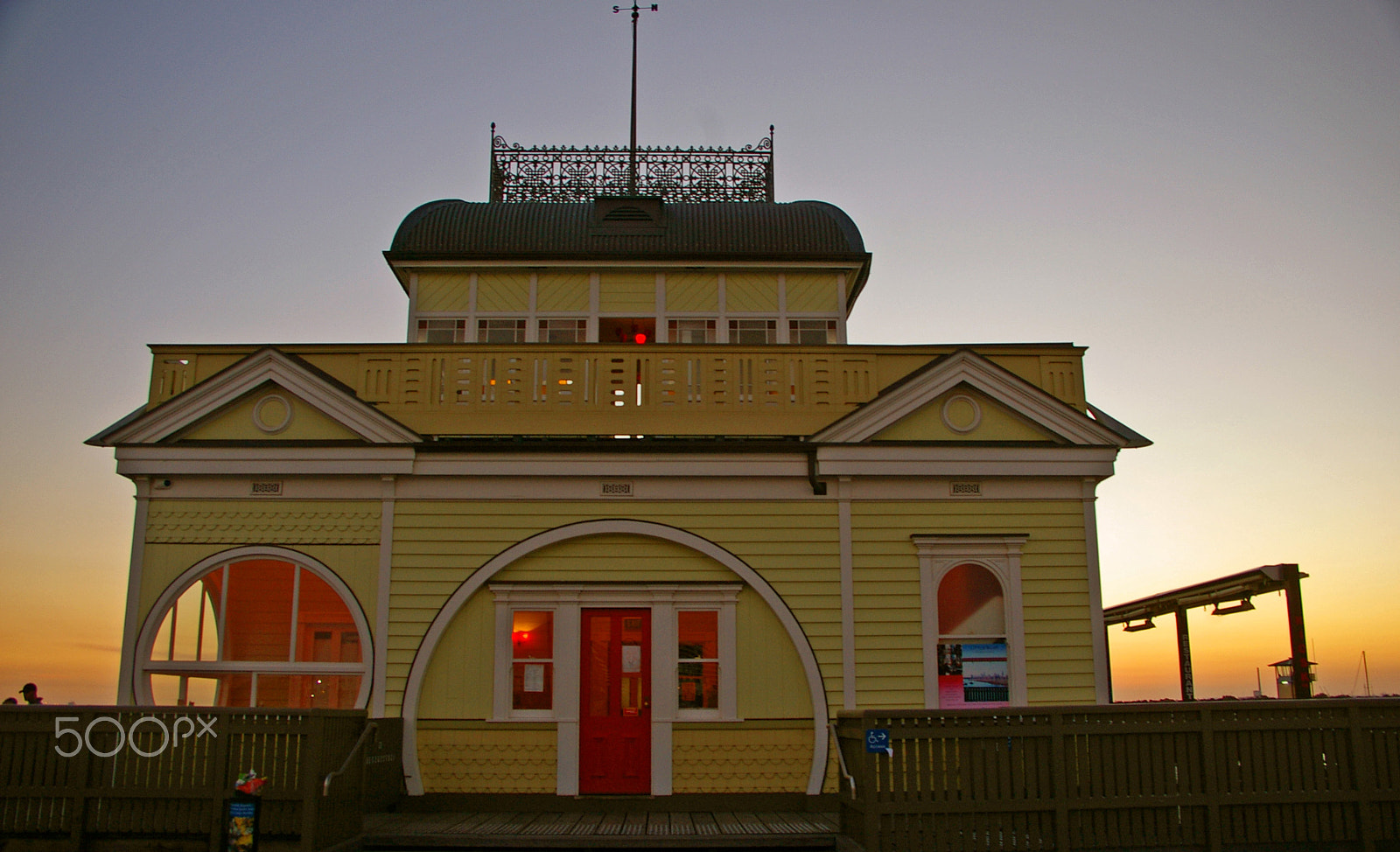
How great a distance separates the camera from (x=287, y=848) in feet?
34.3

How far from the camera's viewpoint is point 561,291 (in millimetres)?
18422

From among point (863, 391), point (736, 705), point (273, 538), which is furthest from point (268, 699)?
point (863, 391)

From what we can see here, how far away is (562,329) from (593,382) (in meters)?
4.04

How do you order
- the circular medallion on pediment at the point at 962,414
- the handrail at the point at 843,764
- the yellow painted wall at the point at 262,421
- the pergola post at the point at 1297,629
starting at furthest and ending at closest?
the circular medallion on pediment at the point at 962,414
the yellow painted wall at the point at 262,421
the pergola post at the point at 1297,629
the handrail at the point at 843,764

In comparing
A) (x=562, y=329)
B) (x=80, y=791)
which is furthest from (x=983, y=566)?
(x=80, y=791)

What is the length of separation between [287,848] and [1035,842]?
7004 mm

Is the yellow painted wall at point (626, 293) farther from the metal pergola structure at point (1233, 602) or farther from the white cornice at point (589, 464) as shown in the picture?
the metal pergola structure at point (1233, 602)

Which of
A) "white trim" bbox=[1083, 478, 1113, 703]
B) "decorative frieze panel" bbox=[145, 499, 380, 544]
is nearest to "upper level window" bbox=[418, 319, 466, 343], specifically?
"decorative frieze panel" bbox=[145, 499, 380, 544]

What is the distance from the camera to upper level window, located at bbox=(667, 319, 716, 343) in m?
18.4

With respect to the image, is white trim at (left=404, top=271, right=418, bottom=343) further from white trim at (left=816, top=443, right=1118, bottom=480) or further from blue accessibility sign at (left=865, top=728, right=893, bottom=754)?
blue accessibility sign at (left=865, top=728, right=893, bottom=754)

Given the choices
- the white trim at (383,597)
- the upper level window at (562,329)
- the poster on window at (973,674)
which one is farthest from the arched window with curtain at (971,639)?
the upper level window at (562,329)

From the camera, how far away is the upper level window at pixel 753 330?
18.4 m

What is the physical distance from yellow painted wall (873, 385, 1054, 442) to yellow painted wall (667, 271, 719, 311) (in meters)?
5.09

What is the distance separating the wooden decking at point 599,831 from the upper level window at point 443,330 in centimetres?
800
